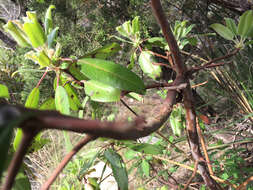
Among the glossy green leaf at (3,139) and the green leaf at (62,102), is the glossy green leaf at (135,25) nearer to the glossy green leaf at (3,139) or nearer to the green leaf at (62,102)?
the green leaf at (62,102)

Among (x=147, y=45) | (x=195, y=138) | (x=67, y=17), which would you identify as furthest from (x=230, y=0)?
(x=67, y=17)

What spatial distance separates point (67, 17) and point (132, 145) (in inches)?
55.5

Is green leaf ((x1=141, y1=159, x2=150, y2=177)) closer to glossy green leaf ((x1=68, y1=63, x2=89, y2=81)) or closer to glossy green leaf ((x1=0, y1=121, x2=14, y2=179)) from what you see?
glossy green leaf ((x1=68, y1=63, x2=89, y2=81))

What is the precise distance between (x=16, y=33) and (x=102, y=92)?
0.20 m

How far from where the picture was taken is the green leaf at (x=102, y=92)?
0.32 meters

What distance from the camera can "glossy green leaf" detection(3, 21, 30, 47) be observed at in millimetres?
368

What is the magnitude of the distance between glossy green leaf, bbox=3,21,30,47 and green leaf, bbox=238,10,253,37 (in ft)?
1.34

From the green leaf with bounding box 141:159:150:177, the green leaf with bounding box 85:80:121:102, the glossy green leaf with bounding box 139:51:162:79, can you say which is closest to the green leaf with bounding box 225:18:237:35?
the glossy green leaf with bounding box 139:51:162:79

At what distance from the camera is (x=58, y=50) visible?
40 cm

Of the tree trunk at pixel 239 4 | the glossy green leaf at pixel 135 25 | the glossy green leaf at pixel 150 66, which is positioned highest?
the tree trunk at pixel 239 4

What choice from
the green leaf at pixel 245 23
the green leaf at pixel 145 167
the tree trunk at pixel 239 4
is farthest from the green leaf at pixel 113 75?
the tree trunk at pixel 239 4

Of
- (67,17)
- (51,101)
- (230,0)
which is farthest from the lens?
(67,17)

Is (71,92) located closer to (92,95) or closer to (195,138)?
(92,95)

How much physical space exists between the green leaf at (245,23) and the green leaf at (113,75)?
0.23 meters
